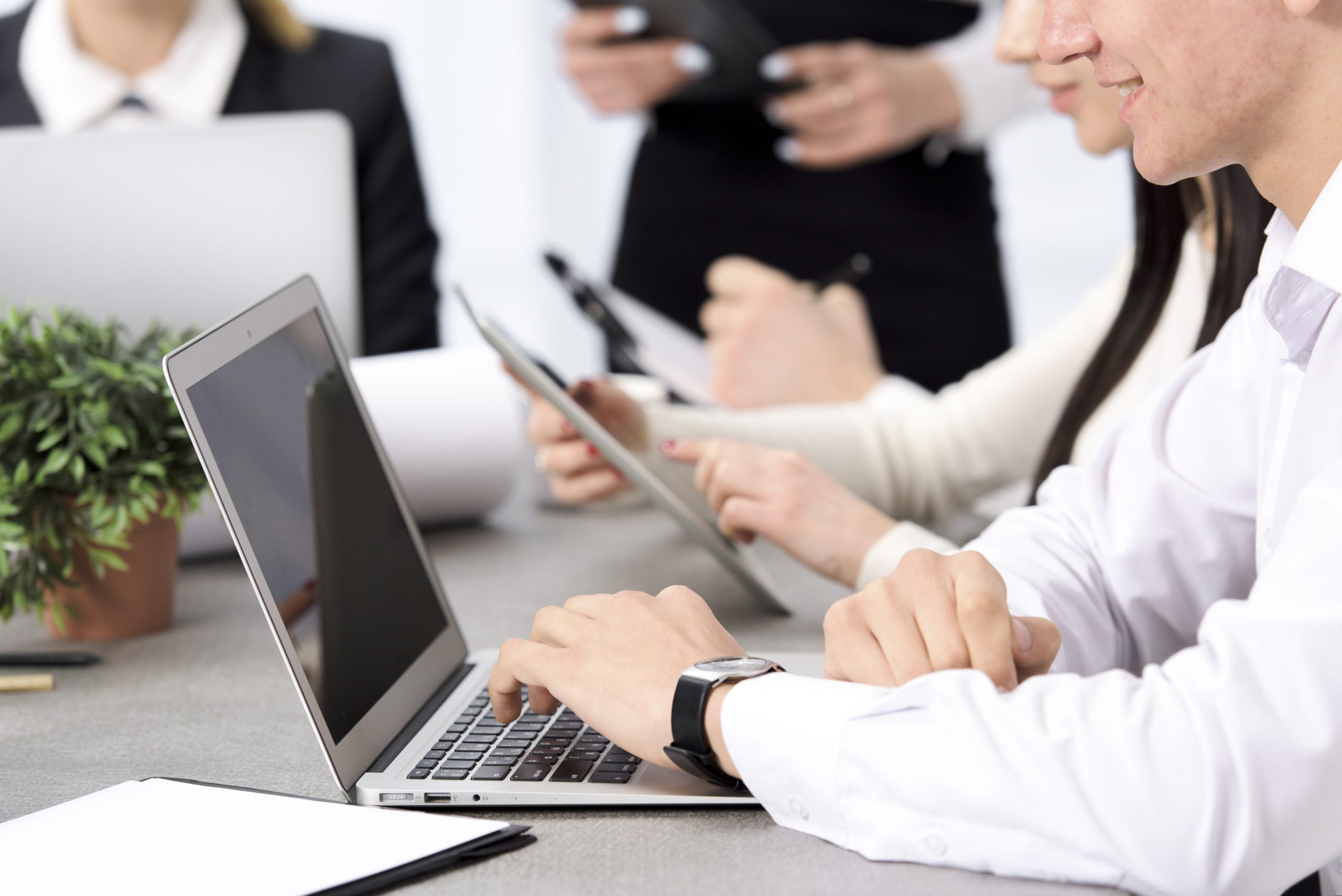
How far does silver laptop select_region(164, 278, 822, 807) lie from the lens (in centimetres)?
58

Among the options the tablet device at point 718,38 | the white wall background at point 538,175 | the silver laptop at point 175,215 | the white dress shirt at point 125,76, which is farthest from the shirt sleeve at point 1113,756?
the white wall background at point 538,175

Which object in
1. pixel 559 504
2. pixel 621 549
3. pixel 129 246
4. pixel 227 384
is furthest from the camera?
pixel 559 504

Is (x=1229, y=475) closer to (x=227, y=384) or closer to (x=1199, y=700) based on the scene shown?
(x=1199, y=700)

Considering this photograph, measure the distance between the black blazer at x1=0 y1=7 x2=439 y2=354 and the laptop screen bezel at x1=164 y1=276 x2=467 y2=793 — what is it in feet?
3.30

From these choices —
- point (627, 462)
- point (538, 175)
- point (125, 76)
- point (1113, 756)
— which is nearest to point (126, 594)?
point (627, 462)

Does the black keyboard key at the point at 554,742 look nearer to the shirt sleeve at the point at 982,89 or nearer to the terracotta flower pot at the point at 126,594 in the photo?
the terracotta flower pot at the point at 126,594

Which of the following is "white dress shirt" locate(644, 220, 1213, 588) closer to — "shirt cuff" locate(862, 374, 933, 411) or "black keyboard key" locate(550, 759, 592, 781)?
"shirt cuff" locate(862, 374, 933, 411)

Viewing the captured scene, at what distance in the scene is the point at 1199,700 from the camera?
0.50 meters

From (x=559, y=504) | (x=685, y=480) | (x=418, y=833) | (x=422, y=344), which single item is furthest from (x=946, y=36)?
(x=418, y=833)

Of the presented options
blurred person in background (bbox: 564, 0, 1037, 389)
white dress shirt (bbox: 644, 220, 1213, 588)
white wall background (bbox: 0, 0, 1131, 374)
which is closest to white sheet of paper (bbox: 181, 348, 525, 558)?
white dress shirt (bbox: 644, 220, 1213, 588)

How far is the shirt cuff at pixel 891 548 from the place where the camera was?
3.00ft

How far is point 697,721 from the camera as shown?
56 centimetres

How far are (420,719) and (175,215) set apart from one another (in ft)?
1.88

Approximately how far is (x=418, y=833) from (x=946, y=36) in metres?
1.88
